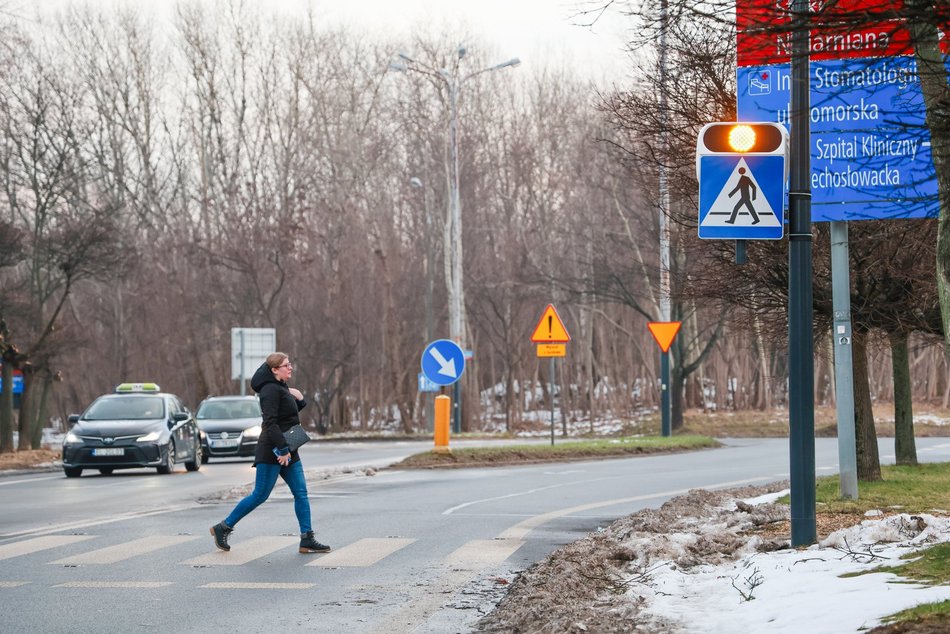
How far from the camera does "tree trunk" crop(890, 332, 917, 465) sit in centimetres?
2191

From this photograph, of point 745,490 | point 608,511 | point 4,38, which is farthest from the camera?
point 4,38

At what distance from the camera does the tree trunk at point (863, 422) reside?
61.2ft

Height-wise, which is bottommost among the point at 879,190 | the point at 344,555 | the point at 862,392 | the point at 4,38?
the point at 344,555

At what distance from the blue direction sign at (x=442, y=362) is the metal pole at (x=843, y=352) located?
11846mm

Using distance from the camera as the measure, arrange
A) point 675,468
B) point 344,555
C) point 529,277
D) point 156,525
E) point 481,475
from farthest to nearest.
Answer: point 529,277 < point 675,468 < point 481,475 < point 156,525 < point 344,555

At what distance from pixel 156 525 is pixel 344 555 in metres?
3.68

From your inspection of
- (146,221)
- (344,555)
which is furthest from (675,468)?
(146,221)

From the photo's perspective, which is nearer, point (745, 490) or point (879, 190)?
point (879, 190)

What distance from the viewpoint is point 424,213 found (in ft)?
209

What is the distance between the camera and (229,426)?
34469 millimetres

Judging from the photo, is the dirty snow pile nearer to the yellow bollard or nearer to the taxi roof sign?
the yellow bollard

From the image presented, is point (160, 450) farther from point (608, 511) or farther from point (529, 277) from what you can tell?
point (529, 277)

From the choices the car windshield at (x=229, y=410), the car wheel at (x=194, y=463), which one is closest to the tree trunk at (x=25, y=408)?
the car windshield at (x=229, y=410)

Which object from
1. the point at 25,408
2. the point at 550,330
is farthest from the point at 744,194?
the point at 25,408
